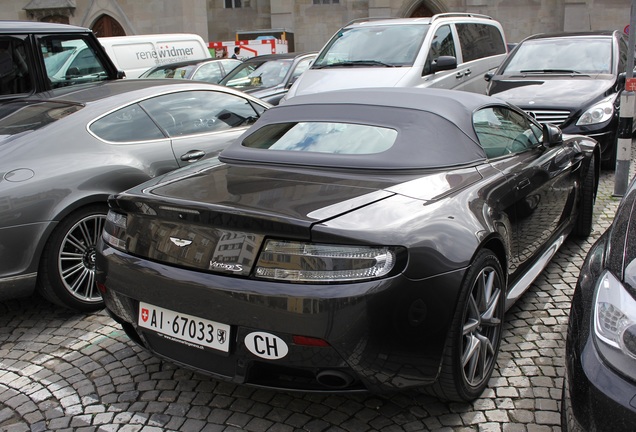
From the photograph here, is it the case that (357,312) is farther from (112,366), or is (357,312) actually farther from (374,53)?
(374,53)

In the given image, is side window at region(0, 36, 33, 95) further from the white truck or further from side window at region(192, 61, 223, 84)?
the white truck

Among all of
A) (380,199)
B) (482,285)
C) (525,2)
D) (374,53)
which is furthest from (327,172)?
(525,2)

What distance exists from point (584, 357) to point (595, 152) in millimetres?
3876

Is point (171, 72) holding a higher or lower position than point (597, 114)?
higher

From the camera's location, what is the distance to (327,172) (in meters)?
3.17

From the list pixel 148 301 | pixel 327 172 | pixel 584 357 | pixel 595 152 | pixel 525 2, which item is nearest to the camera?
pixel 584 357

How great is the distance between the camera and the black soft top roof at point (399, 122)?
3.19 m

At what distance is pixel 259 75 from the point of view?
36.3 feet

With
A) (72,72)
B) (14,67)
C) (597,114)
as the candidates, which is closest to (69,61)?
(72,72)

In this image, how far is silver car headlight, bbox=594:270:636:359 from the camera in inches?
75.7

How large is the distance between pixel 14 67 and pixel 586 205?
228 inches

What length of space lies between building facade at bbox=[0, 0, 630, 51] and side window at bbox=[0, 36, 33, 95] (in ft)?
68.6

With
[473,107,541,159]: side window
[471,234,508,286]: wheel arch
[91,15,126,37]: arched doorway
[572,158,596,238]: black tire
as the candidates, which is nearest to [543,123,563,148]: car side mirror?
[473,107,541,159]: side window

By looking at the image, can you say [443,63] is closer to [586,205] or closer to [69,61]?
[586,205]
